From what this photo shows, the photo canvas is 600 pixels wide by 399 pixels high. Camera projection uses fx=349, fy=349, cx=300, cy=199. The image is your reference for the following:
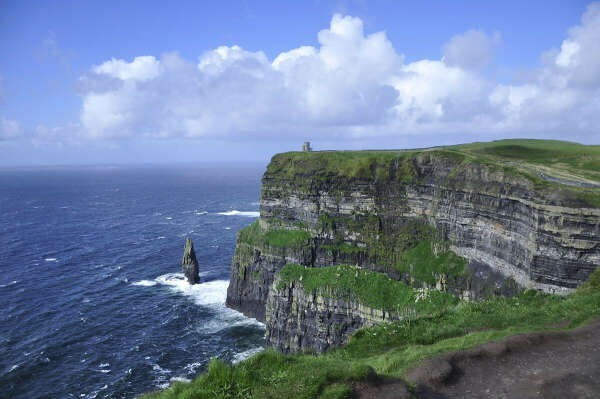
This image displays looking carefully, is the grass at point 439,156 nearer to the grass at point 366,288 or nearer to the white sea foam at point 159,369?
the grass at point 366,288

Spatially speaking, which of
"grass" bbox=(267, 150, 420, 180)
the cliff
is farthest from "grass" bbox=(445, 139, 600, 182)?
"grass" bbox=(267, 150, 420, 180)

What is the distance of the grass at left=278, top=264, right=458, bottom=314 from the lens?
46.3m

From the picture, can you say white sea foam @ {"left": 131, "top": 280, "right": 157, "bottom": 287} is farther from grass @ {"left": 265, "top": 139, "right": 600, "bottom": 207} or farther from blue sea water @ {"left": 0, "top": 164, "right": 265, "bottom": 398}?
grass @ {"left": 265, "top": 139, "right": 600, "bottom": 207}

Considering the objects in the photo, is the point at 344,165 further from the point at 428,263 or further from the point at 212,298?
the point at 212,298

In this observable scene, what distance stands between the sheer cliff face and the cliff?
0.14 metres

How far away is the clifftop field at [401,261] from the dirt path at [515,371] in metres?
1.38

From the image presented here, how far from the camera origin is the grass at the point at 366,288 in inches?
1825

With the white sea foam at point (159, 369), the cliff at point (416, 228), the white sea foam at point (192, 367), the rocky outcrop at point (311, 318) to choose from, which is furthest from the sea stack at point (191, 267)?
the white sea foam at point (192, 367)

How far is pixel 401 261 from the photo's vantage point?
181ft

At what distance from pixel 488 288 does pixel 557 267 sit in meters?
9.42

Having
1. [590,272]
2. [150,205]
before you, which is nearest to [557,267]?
[590,272]

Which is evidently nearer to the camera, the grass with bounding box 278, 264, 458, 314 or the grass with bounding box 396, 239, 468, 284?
the grass with bounding box 278, 264, 458, 314

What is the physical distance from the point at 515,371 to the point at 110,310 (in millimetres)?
66310

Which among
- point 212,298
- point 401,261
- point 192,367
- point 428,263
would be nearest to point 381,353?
point 428,263
